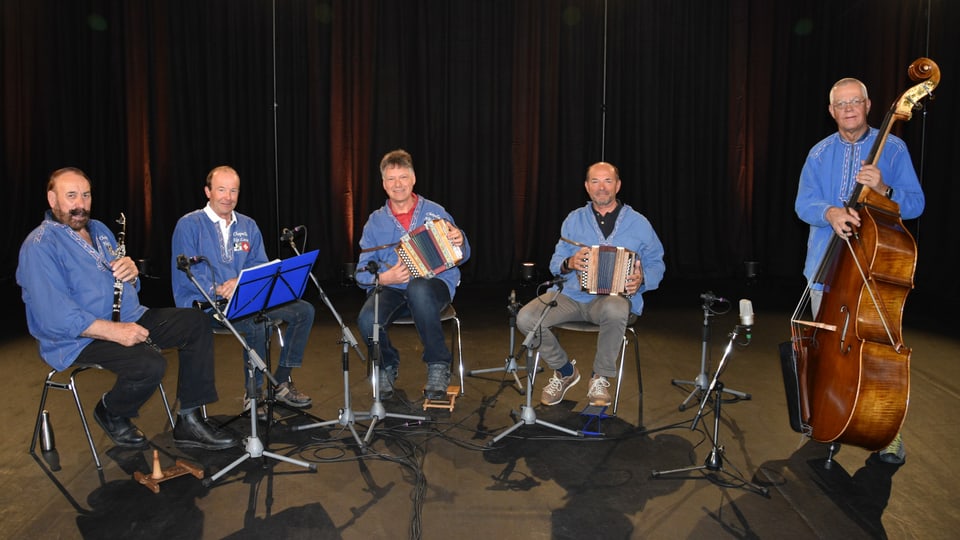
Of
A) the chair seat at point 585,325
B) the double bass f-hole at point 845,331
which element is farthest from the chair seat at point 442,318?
the double bass f-hole at point 845,331

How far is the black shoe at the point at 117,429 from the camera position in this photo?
11.2 ft

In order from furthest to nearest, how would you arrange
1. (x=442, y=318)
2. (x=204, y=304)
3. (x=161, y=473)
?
(x=442, y=318), (x=204, y=304), (x=161, y=473)

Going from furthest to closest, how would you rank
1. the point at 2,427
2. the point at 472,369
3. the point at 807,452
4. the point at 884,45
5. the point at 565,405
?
the point at 884,45, the point at 472,369, the point at 565,405, the point at 2,427, the point at 807,452

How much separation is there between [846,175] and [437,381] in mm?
2330

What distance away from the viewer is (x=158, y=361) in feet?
10.8

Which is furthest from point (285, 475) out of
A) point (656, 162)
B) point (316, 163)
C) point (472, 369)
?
point (656, 162)

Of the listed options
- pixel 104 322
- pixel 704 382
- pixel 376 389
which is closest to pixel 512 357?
pixel 376 389

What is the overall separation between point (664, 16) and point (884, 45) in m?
2.34

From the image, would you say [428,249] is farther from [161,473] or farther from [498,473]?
[161,473]

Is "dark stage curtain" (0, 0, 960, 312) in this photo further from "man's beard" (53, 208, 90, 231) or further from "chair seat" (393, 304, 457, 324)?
"man's beard" (53, 208, 90, 231)

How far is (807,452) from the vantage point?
332cm

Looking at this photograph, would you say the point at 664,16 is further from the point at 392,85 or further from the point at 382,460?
the point at 382,460

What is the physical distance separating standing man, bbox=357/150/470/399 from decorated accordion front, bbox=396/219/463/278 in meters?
0.04

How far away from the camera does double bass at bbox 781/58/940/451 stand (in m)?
2.64
